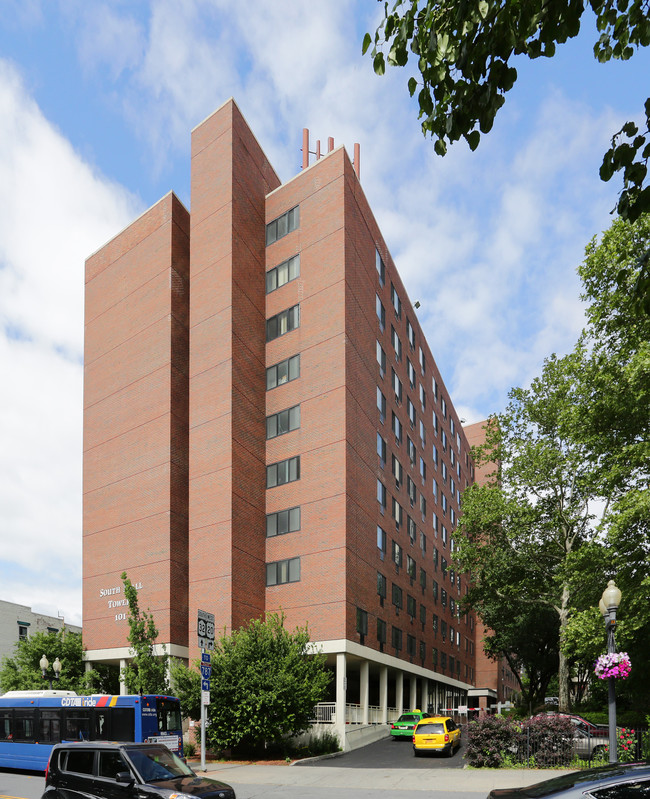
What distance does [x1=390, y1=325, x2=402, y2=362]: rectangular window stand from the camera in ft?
174

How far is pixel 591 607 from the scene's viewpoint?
29.8 meters

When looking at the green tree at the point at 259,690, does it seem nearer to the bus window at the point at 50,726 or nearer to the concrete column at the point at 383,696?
the bus window at the point at 50,726

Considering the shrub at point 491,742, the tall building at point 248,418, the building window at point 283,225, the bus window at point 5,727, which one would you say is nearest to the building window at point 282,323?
the tall building at point 248,418

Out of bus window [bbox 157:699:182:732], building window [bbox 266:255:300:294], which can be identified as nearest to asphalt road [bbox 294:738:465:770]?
bus window [bbox 157:699:182:732]

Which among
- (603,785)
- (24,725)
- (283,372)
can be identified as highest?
(283,372)

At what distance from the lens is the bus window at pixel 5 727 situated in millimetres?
28719

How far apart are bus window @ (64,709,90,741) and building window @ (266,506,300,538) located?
15914 mm

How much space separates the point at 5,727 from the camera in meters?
28.9

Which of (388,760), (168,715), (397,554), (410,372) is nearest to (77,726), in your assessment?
(168,715)

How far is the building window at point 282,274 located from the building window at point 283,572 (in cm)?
1557

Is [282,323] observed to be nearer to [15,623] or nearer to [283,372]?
[283,372]

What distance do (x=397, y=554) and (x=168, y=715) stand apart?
26.0 m

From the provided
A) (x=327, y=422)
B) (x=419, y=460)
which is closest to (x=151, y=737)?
(x=327, y=422)

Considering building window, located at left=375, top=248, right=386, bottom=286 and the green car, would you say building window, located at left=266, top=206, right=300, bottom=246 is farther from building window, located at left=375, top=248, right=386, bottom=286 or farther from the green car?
the green car
